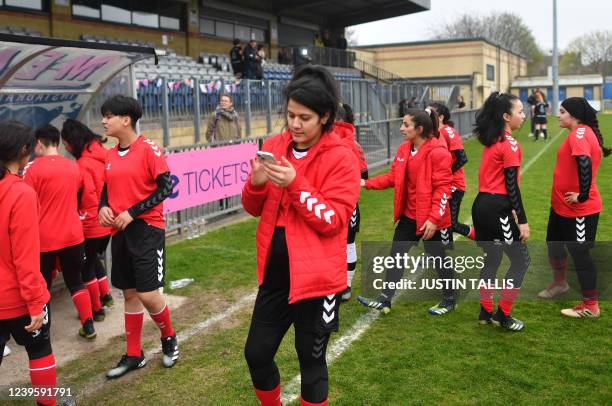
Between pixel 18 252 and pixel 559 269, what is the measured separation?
15.7 feet

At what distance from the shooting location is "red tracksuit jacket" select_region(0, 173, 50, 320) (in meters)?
3.00

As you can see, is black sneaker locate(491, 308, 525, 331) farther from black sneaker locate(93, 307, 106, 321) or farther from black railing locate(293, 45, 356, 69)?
black railing locate(293, 45, 356, 69)

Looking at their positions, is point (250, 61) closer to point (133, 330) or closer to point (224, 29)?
point (224, 29)

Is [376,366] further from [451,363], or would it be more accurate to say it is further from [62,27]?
[62,27]

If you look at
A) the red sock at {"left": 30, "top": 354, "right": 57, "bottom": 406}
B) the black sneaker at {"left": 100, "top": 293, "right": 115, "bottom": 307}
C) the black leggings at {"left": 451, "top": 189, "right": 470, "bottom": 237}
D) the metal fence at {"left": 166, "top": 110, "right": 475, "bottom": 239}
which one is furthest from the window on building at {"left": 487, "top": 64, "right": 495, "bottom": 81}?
the red sock at {"left": 30, "top": 354, "right": 57, "bottom": 406}

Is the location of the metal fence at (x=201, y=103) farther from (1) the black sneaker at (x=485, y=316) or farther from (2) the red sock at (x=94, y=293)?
(1) the black sneaker at (x=485, y=316)

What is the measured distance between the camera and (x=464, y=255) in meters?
5.91

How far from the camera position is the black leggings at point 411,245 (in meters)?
5.21

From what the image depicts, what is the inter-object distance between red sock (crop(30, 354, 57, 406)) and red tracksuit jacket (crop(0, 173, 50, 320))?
38 centimetres

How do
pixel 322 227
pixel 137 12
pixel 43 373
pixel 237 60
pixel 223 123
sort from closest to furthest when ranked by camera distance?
pixel 322 227
pixel 43 373
pixel 223 123
pixel 237 60
pixel 137 12

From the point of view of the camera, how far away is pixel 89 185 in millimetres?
5195

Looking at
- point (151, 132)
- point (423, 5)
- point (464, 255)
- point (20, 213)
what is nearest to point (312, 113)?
point (20, 213)

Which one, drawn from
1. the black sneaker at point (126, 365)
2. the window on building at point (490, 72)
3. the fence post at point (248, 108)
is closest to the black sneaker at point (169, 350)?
the black sneaker at point (126, 365)

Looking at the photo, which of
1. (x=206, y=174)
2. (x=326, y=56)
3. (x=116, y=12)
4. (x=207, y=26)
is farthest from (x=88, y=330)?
(x=326, y=56)
